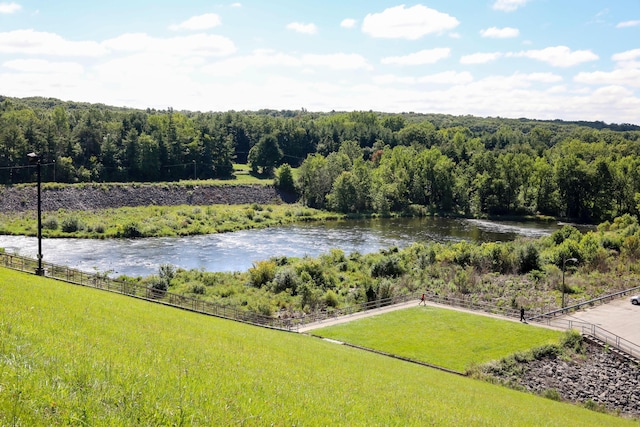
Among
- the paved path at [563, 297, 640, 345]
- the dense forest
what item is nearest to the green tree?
the dense forest

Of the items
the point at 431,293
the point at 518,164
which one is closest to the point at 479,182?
the point at 518,164

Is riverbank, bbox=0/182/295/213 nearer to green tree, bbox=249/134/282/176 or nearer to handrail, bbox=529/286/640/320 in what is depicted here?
green tree, bbox=249/134/282/176

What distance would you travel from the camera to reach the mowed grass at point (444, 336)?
28.1 m

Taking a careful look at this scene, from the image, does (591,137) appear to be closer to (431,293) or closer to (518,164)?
(518,164)

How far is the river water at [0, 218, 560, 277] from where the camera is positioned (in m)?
54.9

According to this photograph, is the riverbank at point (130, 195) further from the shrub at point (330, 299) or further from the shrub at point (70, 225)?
the shrub at point (330, 299)

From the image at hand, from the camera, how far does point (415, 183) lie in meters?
111

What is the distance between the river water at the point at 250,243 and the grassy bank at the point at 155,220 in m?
2.96

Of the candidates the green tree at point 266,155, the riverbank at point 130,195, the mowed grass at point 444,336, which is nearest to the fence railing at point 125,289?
the mowed grass at point 444,336

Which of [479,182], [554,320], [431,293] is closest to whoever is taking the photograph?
[554,320]

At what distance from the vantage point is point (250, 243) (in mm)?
70062

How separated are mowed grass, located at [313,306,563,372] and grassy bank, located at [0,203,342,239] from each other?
47.7 meters

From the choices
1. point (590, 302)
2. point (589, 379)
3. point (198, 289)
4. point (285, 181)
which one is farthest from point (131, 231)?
point (589, 379)

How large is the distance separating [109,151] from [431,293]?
8319cm
